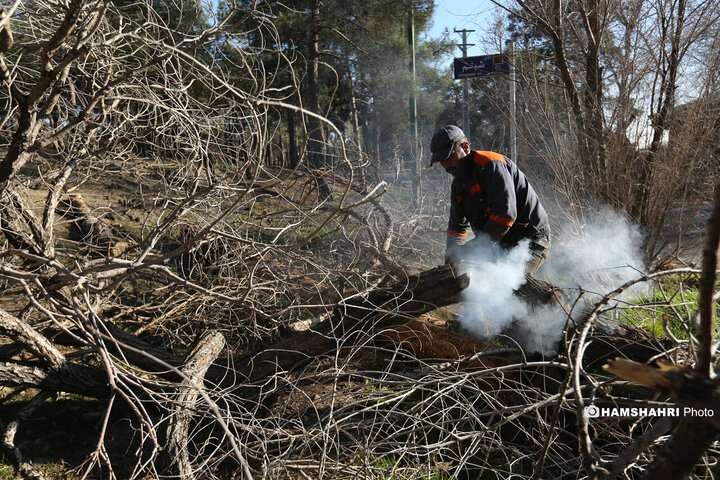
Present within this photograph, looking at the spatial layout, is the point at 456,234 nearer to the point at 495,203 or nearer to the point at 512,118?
the point at 495,203

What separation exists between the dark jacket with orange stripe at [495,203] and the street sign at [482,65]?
270 cm

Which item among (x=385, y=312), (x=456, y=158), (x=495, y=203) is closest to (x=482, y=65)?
(x=456, y=158)

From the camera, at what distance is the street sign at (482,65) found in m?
6.47

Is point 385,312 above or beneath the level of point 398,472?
above

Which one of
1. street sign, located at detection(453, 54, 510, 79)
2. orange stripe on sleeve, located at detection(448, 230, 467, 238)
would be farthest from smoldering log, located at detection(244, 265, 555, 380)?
street sign, located at detection(453, 54, 510, 79)

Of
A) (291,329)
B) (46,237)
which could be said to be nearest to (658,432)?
(291,329)

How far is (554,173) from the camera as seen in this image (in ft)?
20.0

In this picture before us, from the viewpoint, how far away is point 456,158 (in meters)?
4.17

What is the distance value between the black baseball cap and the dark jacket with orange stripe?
26 cm

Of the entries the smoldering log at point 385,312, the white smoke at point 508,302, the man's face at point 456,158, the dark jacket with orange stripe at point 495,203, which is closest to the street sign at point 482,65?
the dark jacket with orange stripe at point 495,203

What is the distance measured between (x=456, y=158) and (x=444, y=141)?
202 mm

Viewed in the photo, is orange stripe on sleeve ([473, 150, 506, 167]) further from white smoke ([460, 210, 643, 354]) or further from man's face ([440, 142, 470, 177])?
white smoke ([460, 210, 643, 354])

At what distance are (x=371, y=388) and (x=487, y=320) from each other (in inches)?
44.4

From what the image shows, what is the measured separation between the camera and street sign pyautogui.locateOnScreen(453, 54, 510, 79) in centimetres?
647
